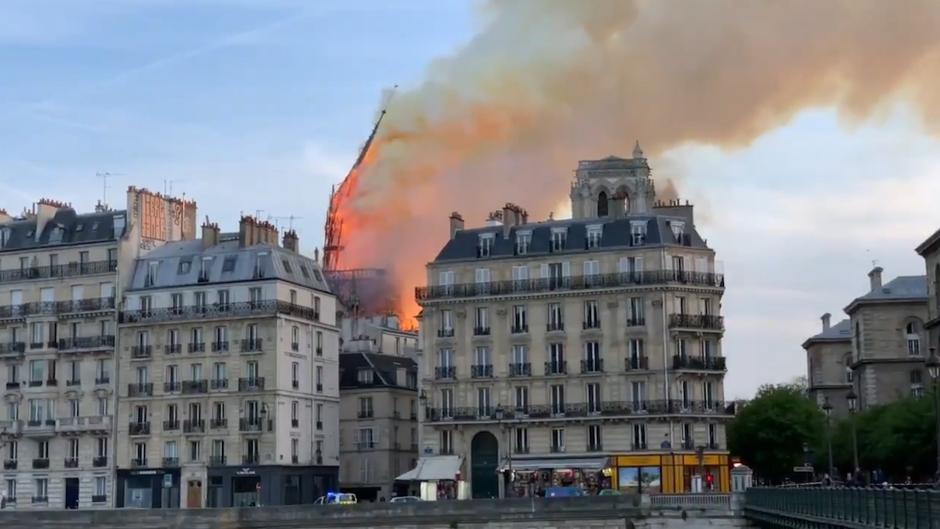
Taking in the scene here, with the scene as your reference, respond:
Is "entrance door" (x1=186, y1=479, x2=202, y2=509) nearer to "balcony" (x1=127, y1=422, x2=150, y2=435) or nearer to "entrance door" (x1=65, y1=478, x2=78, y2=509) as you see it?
"balcony" (x1=127, y1=422, x2=150, y2=435)

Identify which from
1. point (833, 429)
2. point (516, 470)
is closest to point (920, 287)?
point (833, 429)

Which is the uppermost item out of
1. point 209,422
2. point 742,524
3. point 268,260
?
point 268,260

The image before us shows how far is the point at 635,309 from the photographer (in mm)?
85188

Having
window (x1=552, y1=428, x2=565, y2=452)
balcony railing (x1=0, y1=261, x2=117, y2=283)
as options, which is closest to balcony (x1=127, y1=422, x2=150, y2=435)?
balcony railing (x1=0, y1=261, x2=117, y2=283)

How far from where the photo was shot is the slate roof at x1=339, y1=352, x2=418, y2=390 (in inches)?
3844

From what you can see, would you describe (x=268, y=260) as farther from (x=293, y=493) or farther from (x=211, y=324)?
(x=293, y=493)

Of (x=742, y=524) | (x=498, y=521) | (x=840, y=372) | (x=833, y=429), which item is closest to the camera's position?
(x=742, y=524)

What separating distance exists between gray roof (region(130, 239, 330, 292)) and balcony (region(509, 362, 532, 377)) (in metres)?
13.9

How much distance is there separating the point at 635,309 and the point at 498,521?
1636 centimetres

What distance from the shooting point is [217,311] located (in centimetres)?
9106

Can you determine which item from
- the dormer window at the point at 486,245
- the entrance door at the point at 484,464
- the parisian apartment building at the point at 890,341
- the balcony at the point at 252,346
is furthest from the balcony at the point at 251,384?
the parisian apartment building at the point at 890,341

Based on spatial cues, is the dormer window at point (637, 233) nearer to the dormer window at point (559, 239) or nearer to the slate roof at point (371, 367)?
the dormer window at point (559, 239)

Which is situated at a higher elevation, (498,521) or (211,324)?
(211,324)

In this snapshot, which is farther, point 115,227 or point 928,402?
point 115,227
